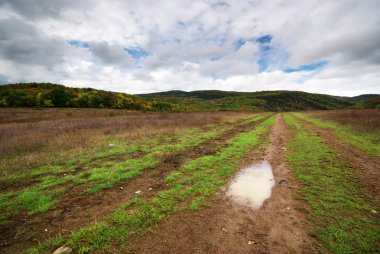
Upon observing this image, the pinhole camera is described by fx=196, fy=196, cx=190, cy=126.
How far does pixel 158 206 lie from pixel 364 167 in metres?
8.36

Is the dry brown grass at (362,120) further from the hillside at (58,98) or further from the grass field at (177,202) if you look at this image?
the hillside at (58,98)

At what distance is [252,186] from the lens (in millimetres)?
6543

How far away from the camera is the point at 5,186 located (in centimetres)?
668

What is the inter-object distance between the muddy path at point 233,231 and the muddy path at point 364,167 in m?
2.38

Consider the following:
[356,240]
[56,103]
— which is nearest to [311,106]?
[56,103]

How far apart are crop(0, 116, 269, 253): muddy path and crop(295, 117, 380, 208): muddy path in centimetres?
617

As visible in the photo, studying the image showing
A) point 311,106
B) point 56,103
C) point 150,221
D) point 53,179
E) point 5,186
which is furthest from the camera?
point 311,106

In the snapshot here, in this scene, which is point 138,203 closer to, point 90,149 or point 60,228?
point 60,228

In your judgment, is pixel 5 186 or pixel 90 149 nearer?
pixel 5 186

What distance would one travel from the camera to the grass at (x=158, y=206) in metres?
3.88

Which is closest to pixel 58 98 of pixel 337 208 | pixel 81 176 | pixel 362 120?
pixel 81 176

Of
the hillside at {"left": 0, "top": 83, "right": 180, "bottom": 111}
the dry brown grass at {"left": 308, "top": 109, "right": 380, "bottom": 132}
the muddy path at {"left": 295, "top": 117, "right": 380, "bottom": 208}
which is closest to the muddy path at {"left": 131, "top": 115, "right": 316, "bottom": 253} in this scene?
the muddy path at {"left": 295, "top": 117, "right": 380, "bottom": 208}

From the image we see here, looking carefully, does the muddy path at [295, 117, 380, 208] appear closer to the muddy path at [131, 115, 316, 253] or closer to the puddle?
the muddy path at [131, 115, 316, 253]

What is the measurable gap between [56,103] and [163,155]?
43.4 meters
